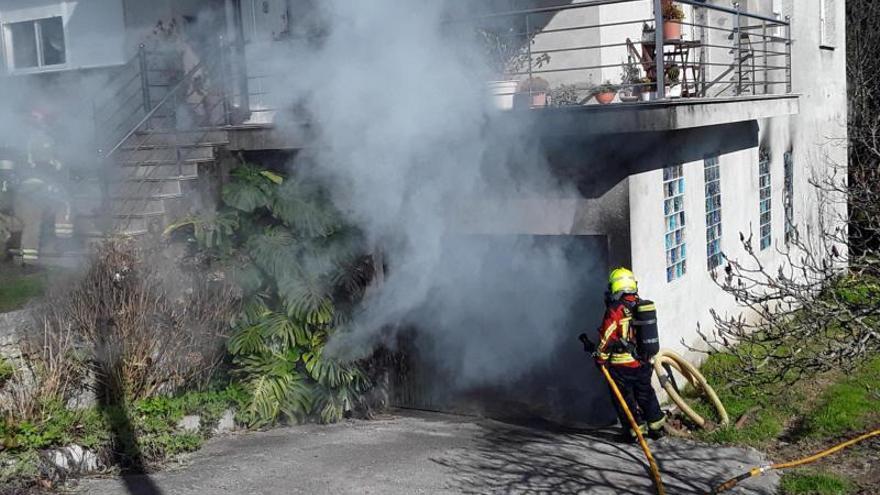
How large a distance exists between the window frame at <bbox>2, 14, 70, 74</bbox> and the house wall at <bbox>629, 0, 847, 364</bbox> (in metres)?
8.19

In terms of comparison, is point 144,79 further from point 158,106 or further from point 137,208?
point 137,208

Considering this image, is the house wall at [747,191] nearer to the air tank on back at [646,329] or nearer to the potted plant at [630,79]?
the air tank on back at [646,329]

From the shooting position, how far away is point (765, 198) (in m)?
14.4

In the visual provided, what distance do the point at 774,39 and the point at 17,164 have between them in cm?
936

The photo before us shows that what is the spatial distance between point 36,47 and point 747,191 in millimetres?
10043

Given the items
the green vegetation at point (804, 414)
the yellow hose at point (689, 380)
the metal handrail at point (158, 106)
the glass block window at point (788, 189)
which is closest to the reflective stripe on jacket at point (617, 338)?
the yellow hose at point (689, 380)

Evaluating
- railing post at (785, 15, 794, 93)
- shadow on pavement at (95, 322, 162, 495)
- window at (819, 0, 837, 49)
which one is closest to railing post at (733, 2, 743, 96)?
railing post at (785, 15, 794, 93)

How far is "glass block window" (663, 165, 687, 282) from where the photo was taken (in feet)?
34.7

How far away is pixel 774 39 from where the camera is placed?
12.5 metres

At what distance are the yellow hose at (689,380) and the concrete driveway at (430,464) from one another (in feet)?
1.28

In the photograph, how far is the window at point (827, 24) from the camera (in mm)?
16828

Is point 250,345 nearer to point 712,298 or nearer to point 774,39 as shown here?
point 712,298

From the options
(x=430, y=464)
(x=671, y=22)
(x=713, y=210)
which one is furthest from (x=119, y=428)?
(x=713, y=210)

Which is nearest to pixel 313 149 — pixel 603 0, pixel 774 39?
pixel 603 0
